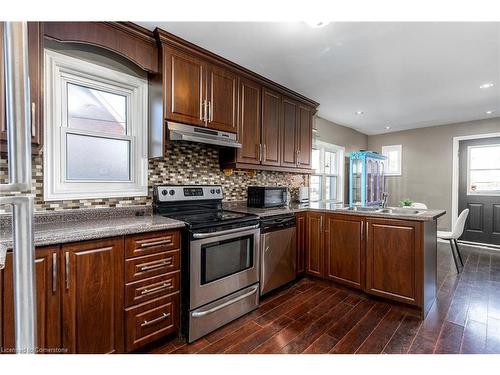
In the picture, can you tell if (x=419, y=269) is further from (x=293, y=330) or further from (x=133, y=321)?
(x=133, y=321)

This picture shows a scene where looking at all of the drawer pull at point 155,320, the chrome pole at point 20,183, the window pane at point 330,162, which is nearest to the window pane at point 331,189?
the window pane at point 330,162

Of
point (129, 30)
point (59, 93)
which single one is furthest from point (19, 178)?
point (129, 30)

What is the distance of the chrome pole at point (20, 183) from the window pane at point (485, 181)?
6.21 m

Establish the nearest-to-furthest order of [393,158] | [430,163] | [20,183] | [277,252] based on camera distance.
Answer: [20,183]
[277,252]
[430,163]
[393,158]

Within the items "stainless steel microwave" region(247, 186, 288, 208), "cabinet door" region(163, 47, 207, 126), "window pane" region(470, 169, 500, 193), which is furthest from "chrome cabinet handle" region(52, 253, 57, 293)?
"window pane" region(470, 169, 500, 193)

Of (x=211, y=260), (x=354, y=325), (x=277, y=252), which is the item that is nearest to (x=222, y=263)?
(x=211, y=260)

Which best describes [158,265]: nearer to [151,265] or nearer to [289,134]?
[151,265]

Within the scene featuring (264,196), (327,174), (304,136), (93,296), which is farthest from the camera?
(327,174)

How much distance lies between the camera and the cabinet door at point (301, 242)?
294 cm

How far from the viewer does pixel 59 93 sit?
1.86 metres

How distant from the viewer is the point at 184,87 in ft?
7.19

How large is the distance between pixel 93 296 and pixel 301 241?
2155 mm

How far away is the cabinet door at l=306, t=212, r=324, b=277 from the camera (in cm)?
291

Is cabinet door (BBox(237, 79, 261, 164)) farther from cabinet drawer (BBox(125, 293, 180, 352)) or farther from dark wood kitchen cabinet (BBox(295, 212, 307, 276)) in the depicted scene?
cabinet drawer (BBox(125, 293, 180, 352))
